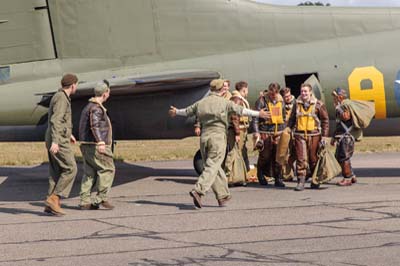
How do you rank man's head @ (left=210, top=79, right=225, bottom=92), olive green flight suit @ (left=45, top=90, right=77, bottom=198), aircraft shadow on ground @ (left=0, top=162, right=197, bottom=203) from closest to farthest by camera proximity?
olive green flight suit @ (left=45, top=90, right=77, bottom=198), man's head @ (left=210, top=79, right=225, bottom=92), aircraft shadow on ground @ (left=0, top=162, right=197, bottom=203)

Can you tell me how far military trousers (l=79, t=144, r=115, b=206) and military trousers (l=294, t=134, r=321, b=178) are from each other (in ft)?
11.3

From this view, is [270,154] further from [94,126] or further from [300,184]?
[94,126]

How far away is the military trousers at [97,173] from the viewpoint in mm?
10344

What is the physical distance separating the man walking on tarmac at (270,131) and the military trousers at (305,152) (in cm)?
59

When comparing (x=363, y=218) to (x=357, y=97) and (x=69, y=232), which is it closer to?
(x=69, y=232)

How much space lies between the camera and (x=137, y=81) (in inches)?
482

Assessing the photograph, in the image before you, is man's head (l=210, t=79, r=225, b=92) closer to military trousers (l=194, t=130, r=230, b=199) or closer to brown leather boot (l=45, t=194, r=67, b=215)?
military trousers (l=194, t=130, r=230, b=199)

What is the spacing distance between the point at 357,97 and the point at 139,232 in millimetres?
6478

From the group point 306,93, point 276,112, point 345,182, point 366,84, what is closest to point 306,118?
point 306,93

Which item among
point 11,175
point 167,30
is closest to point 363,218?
point 167,30

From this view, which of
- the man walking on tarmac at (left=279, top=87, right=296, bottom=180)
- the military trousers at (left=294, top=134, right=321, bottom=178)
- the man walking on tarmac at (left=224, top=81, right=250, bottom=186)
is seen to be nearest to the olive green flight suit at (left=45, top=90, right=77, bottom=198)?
the man walking on tarmac at (left=224, top=81, right=250, bottom=186)

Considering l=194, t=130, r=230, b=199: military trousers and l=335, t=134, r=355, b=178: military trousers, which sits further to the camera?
l=335, t=134, r=355, b=178: military trousers

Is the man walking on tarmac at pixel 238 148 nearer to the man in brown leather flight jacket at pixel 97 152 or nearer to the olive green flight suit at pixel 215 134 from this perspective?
the olive green flight suit at pixel 215 134

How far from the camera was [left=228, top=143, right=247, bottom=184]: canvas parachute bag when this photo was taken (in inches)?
504
